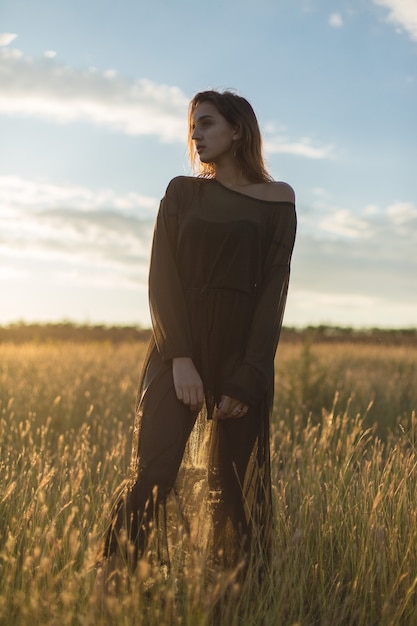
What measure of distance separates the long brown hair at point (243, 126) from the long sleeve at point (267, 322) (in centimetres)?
23

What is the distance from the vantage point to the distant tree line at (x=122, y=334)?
81.2ft

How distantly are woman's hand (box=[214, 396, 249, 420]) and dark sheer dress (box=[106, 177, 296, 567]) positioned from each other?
4cm

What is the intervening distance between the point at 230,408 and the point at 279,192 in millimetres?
881

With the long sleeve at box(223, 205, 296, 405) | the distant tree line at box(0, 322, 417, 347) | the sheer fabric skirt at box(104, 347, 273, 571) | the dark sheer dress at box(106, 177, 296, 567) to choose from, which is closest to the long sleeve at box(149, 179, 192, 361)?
the dark sheer dress at box(106, 177, 296, 567)

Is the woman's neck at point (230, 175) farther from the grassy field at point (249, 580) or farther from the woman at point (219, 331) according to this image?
the grassy field at point (249, 580)

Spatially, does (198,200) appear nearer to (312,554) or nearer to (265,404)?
(265,404)

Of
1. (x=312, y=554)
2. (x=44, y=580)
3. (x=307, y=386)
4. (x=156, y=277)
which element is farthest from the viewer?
(x=307, y=386)

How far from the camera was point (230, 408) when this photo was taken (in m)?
2.84

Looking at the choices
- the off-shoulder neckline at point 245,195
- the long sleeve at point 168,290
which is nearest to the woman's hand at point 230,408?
the long sleeve at point 168,290

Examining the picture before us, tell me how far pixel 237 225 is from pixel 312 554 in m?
1.48

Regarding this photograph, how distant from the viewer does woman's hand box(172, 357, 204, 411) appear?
9.02 feet

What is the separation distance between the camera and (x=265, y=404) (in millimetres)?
3012

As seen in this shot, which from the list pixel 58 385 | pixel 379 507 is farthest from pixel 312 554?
pixel 58 385

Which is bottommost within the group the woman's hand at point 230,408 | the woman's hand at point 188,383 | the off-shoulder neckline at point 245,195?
the woman's hand at point 230,408
